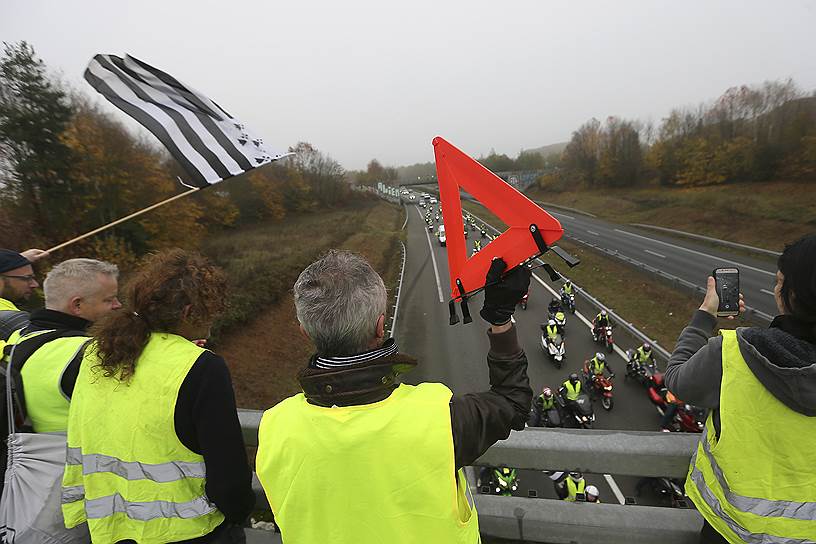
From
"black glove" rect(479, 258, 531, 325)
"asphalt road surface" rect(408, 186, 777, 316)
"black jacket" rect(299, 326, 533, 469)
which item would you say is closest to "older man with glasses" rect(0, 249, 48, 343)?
"black jacket" rect(299, 326, 533, 469)

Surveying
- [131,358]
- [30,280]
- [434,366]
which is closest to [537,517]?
[131,358]

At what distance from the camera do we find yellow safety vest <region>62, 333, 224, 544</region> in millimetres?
1727

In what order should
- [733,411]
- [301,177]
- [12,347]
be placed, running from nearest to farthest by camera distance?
1. [733,411]
2. [12,347]
3. [301,177]

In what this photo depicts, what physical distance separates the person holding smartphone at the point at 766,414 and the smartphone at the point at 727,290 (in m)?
0.60

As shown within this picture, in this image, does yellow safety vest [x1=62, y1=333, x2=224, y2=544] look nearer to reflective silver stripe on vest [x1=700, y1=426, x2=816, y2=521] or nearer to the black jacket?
the black jacket

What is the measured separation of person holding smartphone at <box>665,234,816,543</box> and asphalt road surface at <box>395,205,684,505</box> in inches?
173

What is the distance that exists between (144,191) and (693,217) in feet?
146

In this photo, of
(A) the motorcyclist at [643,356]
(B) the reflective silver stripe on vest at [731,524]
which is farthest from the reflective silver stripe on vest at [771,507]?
(A) the motorcyclist at [643,356]

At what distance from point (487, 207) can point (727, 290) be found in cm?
153

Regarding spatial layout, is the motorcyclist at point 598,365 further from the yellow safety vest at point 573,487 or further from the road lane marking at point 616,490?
the yellow safety vest at point 573,487

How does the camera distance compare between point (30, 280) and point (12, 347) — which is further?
point (30, 280)

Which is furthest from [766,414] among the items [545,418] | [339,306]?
[545,418]

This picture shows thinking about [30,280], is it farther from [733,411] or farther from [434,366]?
[434,366]

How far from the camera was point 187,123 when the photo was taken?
3.87m
